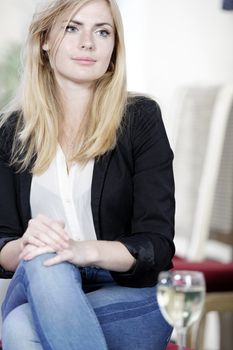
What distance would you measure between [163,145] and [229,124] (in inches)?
54.3

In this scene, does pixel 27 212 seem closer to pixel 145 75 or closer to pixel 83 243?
pixel 83 243

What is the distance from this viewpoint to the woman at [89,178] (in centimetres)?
163

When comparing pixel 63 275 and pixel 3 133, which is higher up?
pixel 3 133

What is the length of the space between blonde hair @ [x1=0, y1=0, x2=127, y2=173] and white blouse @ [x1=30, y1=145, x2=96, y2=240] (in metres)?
0.02

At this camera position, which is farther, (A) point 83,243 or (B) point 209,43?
(B) point 209,43

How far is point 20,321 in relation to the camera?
1577mm

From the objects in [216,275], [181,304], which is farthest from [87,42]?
[216,275]

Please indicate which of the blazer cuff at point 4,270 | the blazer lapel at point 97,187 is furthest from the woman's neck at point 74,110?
the blazer cuff at point 4,270

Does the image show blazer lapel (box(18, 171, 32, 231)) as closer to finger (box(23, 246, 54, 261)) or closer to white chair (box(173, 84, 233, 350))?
finger (box(23, 246, 54, 261))

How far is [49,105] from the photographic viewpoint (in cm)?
186

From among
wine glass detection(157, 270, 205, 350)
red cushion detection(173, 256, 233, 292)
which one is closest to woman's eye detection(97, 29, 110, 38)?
wine glass detection(157, 270, 205, 350)

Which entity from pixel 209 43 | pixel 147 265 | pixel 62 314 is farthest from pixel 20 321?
pixel 209 43

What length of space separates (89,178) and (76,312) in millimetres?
381

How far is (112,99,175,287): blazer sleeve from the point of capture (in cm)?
169
